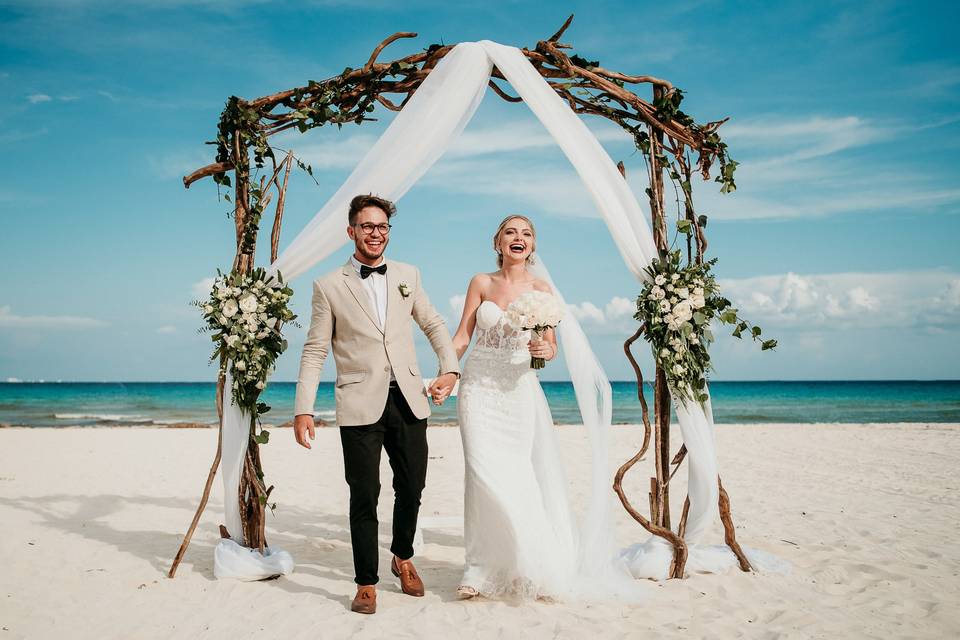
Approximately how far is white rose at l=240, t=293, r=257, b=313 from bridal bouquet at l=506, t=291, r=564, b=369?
169cm

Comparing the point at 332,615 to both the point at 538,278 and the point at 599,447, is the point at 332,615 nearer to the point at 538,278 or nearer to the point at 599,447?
the point at 599,447

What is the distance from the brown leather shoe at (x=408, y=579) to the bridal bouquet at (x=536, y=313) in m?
1.49

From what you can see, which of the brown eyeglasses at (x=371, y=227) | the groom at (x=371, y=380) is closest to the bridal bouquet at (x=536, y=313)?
the groom at (x=371, y=380)

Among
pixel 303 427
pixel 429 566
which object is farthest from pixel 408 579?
pixel 303 427

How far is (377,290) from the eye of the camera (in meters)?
4.07

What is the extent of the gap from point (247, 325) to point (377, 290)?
983 mm

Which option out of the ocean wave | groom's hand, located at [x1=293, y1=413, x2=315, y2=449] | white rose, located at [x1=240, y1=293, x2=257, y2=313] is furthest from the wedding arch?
the ocean wave

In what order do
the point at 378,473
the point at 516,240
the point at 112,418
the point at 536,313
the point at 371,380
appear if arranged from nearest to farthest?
the point at 378,473 < the point at 371,380 < the point at 536,313 < the point at 516,240 < the point at 112,418

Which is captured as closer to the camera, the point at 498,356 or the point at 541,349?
the point at 541,349

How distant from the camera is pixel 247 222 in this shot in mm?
4746

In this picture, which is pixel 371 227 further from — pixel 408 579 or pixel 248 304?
pixel 408 579

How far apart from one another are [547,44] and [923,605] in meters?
4.23

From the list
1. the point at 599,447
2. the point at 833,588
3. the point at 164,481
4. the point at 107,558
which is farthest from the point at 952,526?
the point at 164,481

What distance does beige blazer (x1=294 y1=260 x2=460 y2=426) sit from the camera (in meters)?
3.83
